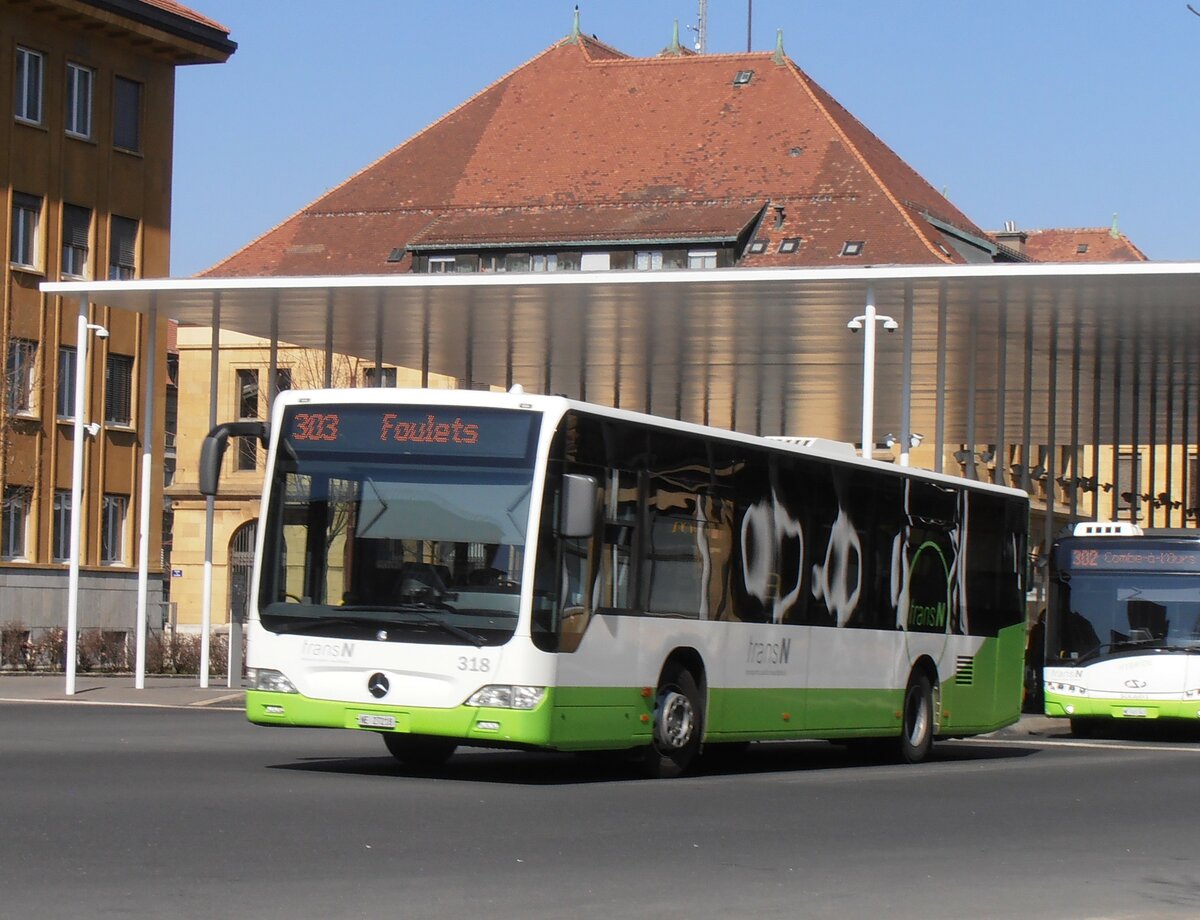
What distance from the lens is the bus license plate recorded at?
48.5ft

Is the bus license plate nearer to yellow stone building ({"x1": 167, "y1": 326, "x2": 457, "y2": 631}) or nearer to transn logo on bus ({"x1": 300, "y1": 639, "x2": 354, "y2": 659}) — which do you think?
transn logo on bus ({"x1": 300, "y1": 639, "x2": 354, "y2": 659})

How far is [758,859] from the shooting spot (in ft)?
34.9

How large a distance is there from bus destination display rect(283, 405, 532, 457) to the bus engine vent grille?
7.90 meters

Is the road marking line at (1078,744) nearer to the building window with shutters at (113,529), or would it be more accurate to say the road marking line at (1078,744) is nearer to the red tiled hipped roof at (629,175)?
the building window with shutters at (113,529)

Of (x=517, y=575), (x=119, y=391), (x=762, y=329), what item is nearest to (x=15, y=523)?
(x=119, y=391)

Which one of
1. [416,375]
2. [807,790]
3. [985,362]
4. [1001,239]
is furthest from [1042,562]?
[1001,239]

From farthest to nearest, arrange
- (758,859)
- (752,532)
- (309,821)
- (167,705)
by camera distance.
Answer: (167,705)
(752,532)
(309,821)
(758,859)

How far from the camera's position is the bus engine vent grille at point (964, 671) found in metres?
21.2

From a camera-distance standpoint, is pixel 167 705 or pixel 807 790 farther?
pixel 167 705

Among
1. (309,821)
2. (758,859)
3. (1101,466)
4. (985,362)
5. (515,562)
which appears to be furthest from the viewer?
(1101,466)

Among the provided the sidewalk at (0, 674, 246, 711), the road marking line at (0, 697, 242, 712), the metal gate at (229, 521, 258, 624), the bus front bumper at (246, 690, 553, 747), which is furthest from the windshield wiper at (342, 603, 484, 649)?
the metal gate at (229, 521, 258, 624)

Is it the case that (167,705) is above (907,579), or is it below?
below

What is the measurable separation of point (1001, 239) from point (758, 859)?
271 feet

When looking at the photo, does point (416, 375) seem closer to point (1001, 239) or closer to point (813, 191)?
point (813, 191)
